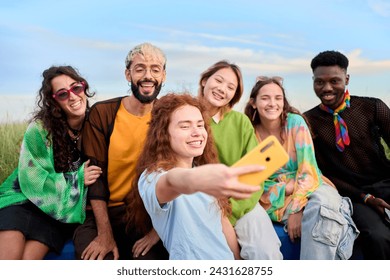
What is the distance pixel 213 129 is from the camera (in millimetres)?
3523

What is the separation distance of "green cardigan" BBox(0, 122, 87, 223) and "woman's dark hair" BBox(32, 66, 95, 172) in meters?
0.05

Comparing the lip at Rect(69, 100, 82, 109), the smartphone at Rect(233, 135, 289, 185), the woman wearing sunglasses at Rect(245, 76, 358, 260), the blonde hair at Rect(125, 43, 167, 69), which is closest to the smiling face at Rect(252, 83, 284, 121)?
the woman wearing sunglasses at Rect(245, 76, 358, 260)

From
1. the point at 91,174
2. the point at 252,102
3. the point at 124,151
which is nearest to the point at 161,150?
the point at 124,151

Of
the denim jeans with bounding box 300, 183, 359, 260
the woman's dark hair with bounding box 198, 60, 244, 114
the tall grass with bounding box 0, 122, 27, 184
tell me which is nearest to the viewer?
the denim jeans with bounding box 300, 183, 359, 260

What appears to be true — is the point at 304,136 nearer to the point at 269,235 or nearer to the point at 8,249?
the point at 269,235

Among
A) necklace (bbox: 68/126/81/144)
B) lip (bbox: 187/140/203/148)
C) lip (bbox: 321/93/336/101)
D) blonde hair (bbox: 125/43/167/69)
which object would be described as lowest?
necklace (bbox: 68/126/81/144)

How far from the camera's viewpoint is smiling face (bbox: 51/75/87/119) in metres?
3.55

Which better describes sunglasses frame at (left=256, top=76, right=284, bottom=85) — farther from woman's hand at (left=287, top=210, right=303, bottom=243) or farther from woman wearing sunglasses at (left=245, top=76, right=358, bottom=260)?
woman's hand at (left=287, top=210, right=303, bottom=243)

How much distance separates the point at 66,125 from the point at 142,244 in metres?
1.07

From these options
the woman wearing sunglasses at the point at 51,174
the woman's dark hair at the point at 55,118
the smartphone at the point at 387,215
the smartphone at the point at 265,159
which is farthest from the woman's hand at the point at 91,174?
the smartphone at the point at 387,215

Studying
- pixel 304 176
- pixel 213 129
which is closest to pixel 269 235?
pixel 304 176

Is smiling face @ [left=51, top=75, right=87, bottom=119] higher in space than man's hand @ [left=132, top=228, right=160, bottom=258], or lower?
higher

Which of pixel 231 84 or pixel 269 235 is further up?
pixel 231 84

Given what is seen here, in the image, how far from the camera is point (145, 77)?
3.51 meters
